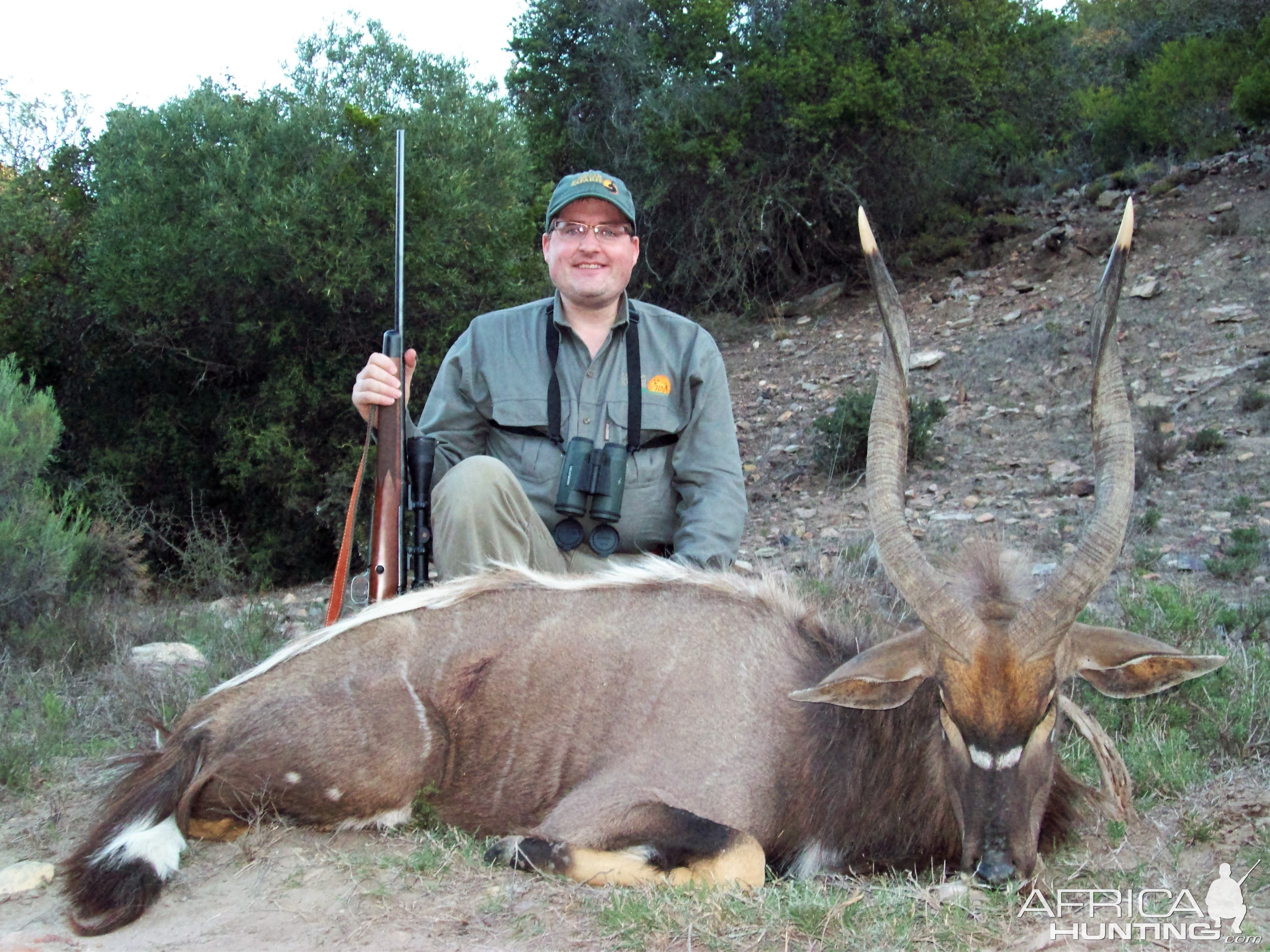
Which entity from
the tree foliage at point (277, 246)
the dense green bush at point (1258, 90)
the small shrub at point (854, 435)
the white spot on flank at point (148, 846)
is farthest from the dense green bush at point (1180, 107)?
the white spot on flank at point (148, 846)

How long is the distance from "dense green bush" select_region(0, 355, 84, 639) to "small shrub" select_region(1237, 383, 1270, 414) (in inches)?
324

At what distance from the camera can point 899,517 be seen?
338 cm

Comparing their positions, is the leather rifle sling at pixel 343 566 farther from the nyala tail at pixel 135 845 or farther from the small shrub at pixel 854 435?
the small shrub at pixel 854 435

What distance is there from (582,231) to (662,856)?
284cm

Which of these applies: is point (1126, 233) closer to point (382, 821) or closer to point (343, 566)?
point (382, 821)

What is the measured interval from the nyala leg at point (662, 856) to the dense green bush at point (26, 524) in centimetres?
405

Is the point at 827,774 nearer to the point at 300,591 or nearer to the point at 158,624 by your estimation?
the point at 158,624

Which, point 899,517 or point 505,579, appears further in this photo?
point 505,579

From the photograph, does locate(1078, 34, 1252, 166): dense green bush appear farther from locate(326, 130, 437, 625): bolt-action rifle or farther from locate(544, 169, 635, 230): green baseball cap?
locate(326, 130, 437, 625): bolt-action rifle

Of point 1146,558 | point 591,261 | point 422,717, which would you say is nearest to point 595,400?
point 591,261

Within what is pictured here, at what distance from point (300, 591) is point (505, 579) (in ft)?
16.3

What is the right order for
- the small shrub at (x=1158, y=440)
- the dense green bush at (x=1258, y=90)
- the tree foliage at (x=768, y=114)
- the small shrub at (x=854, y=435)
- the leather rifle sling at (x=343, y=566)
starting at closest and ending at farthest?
the leather rifle sling at (x=343, y=566) < the small shrub at (x=1158, y=440) < the small shrub at (x=854, y=435) < the tree foliage at (x=768, y=114) < the dense green bush at (x=1258, y=90)

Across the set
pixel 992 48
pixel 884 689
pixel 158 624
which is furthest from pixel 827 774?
pixel 992 48

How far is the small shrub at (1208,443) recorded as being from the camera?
8492 mm
